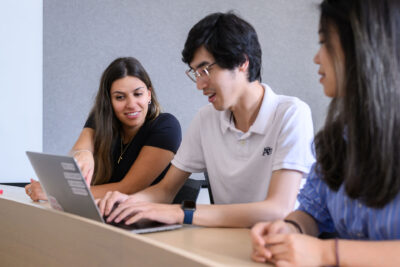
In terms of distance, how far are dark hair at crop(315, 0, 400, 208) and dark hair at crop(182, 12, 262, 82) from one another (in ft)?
2.32

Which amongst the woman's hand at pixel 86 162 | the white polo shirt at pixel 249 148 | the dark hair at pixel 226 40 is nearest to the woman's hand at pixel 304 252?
the white polo shirt at pixel 249 148

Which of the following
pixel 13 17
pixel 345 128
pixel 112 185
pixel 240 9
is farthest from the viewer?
pixel 240 9

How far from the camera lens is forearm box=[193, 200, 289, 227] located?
4.43 feet


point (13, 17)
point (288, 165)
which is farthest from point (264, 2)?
point (288, 165)

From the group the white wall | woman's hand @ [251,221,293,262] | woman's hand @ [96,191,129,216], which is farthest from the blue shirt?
the white wall

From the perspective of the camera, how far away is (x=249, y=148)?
1621 mm

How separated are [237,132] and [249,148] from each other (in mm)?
74

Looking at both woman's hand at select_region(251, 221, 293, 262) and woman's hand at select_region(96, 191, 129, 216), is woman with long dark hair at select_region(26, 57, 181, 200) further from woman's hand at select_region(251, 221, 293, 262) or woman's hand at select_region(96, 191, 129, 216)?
woman's hand at select_region(251, 221, 293, 262)

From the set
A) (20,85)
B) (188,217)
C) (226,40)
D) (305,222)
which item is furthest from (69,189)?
(20,85)

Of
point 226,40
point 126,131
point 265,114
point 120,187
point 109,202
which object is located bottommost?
point 120,187

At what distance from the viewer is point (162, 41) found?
3.72 meters

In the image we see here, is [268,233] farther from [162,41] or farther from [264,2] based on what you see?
[264,2]

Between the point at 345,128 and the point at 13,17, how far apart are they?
2.58m

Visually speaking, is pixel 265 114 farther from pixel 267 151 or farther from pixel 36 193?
pixel 36 193
